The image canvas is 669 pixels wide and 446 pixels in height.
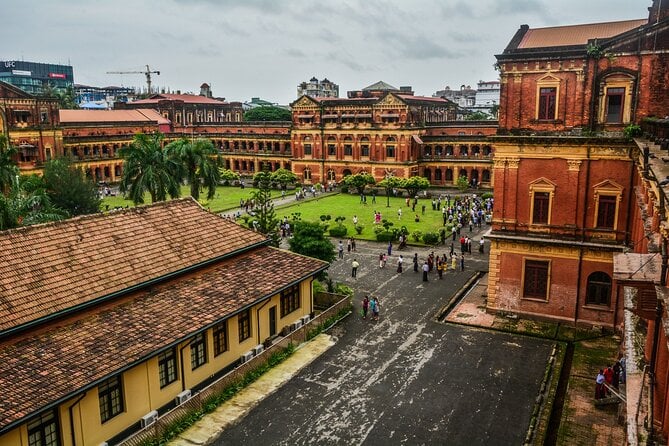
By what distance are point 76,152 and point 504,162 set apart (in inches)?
2485

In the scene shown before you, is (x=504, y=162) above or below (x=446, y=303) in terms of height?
above

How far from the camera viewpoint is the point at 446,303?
29.8 metres

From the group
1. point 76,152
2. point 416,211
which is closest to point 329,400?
point 416,211

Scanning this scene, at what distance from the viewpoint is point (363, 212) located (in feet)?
182

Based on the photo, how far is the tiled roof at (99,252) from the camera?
56.1 ft

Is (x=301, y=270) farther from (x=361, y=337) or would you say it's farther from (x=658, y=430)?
(x=658, y=430)

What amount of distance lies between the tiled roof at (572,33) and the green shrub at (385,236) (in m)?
19.0

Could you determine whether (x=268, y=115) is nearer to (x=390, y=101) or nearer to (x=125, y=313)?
(x=390, y=101)


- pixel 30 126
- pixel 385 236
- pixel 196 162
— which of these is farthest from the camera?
A: pixel 30 126

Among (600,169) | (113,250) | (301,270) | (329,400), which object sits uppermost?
(600,169)

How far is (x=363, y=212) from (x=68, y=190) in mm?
26657

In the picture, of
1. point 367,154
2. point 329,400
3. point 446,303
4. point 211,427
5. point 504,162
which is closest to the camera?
point 211,427

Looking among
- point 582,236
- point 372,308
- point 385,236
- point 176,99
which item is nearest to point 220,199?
point 385,236

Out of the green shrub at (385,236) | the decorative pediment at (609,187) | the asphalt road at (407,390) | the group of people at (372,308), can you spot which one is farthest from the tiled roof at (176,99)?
the decorative pediment at (609,187)
